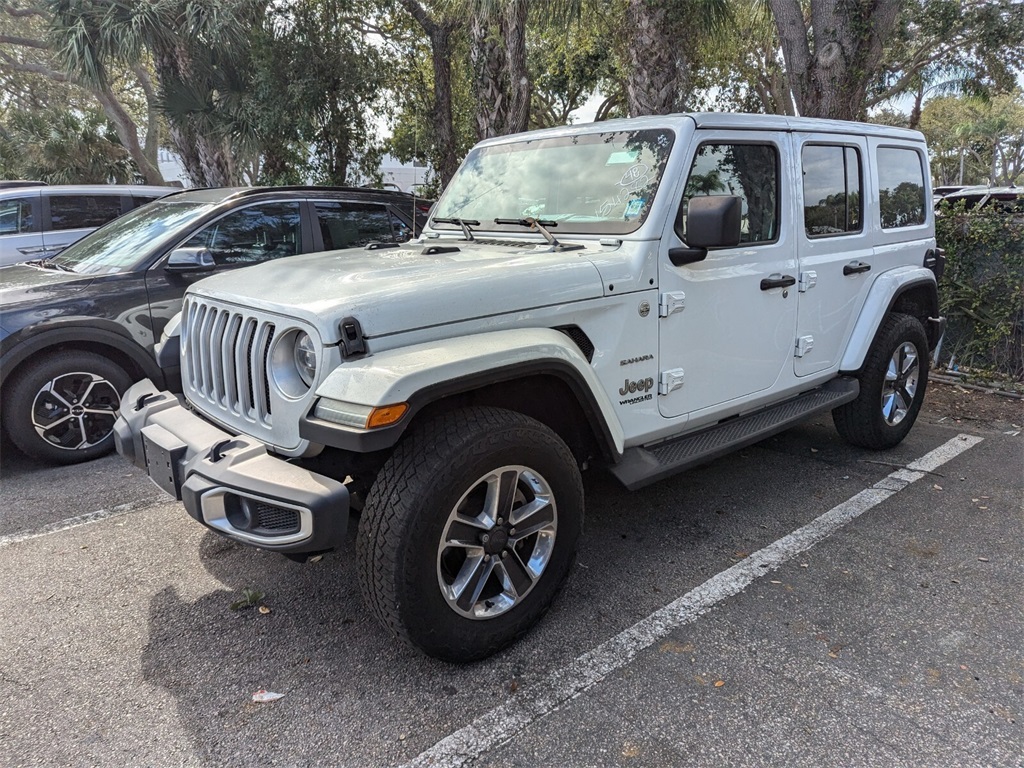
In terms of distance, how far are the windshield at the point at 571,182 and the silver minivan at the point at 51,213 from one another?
16.6 ft

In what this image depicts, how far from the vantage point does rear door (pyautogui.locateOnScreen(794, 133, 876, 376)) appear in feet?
12.9

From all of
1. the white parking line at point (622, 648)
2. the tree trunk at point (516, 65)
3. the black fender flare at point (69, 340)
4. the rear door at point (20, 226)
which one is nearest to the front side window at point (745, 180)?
the white parking line at point (622, 648)

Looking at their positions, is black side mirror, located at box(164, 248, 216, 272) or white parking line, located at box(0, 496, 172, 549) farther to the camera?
black side mirror, located at box(164, 248, 216, 272)

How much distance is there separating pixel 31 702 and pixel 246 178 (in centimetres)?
1719

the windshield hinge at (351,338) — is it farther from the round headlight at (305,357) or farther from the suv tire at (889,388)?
the suv tire at (889,388)

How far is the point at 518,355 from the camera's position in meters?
2.49

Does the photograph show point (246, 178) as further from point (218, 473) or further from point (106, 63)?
point (218, 473)

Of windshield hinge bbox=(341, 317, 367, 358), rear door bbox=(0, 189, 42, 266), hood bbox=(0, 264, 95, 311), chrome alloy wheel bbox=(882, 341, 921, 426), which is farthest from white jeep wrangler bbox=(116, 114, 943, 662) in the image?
rear door bbox=(0, 189, 42, 266)

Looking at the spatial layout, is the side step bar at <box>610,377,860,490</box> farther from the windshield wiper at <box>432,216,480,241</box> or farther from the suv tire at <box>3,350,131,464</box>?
the suv tire at <box>3,350,131,464</box>

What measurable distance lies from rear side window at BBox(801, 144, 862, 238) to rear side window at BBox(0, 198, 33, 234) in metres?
7.44

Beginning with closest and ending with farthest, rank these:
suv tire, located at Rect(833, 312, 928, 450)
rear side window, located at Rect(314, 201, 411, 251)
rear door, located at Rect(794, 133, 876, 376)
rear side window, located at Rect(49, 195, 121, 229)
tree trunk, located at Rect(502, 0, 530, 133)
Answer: rear door, located at Rect(794, 133, 876, 376)
suv tire, located at Rect(833, 312, 928, 450)
rear side window, located at Rect(314, 201, 411, 251)
rear side window, located at Rect(49, 195, 121, 229)
tree trunk, located at Rect(502, 0, 530, 133)

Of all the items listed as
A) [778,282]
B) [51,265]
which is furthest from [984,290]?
[51,265]

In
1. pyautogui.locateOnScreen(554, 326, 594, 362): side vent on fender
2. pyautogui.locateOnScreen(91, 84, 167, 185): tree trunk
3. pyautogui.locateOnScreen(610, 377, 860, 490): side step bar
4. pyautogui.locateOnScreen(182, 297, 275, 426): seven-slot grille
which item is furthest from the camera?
pyautogui.locateOnScreen(91, 84, 167, 185): tree trunk

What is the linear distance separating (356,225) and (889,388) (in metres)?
4.21
